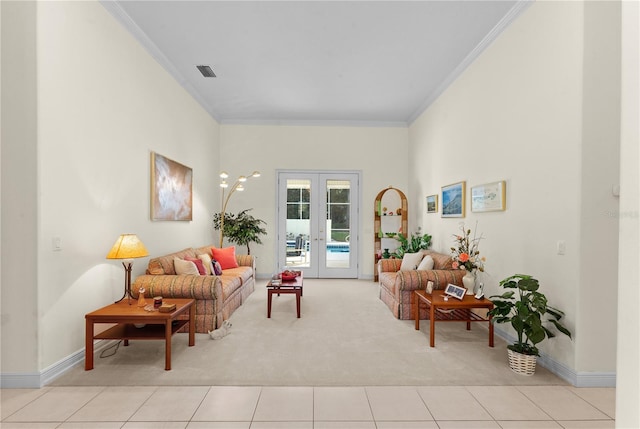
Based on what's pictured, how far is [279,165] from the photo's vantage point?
7004mm

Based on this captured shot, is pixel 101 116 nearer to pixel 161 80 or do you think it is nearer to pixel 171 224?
pixel 161 80

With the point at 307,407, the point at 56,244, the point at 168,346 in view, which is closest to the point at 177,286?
the point at 168,346

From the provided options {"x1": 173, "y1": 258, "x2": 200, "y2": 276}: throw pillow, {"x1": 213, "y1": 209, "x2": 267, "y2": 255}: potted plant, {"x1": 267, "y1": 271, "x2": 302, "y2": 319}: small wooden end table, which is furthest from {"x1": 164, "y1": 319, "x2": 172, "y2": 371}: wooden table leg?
{"x1": 213, "y1": 209, "x2": 267, "y2": 255}: potted plant

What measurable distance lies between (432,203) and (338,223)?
2.22 meters

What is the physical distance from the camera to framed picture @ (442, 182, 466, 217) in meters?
4.46

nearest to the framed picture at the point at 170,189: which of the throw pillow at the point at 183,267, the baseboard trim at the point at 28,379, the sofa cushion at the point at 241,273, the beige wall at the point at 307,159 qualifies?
the throw pillow at the point at 183,267

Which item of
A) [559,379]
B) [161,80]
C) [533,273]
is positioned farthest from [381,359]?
[161,80]

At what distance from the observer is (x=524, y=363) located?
2723 mm

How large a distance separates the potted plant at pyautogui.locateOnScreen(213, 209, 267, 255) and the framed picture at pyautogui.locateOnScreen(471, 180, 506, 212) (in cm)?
411

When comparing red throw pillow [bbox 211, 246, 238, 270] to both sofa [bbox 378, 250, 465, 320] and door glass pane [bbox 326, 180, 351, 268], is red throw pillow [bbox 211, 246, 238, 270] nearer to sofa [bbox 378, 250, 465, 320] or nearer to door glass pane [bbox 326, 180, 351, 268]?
door glass pane [bbox 326, 180, 351, 268]

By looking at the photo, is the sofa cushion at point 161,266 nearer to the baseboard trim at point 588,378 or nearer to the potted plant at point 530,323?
the potted plant at point 530,323

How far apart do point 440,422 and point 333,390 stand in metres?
0.81

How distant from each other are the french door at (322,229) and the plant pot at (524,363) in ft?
14.5

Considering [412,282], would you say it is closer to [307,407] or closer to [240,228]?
[307,407]
